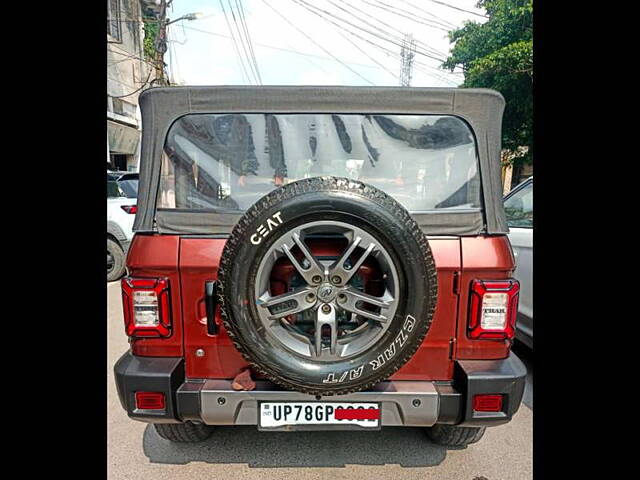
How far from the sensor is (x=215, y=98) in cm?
187

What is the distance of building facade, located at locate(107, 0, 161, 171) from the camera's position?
13.9 m

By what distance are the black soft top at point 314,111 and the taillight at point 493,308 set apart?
0.89 ft

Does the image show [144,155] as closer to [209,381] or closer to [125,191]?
[209,381]

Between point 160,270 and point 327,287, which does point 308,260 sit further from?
point 160,270

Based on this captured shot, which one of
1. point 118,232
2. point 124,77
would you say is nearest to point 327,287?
point 118,232

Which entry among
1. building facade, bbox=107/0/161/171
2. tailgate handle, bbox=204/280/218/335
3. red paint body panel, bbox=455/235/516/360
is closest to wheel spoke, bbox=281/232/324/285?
tailgate handle, bbox=204/280/218/335

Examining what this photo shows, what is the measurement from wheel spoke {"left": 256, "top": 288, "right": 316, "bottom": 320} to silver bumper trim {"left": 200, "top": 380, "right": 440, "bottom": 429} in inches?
16.3

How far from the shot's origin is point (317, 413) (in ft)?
5.89

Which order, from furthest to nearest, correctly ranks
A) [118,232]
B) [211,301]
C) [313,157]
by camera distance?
1. [118,232]
2. [313,157]
3. [211,301]

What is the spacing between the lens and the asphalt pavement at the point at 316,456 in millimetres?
2154

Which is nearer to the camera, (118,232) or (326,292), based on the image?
(326,292)

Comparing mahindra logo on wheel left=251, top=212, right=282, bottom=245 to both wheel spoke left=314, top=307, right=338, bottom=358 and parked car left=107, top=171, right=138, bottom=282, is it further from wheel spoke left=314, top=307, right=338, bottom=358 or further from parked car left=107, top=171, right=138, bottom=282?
parked car left=107, top=171, right=138, bottom=282

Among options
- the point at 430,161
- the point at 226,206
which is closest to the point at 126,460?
the point at 226,206

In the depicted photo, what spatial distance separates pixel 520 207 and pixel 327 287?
310 centimetres
